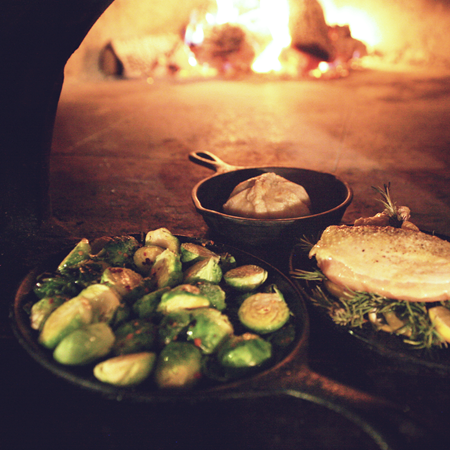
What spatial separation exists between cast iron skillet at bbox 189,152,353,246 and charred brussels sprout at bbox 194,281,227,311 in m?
0.53

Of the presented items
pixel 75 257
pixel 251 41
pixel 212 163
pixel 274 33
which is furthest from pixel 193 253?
pixel 274 33

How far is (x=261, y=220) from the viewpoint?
192cm

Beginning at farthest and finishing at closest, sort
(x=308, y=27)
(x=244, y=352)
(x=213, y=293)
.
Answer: (x=308, y=27), (x=213, y=293), (x=244, y=352)

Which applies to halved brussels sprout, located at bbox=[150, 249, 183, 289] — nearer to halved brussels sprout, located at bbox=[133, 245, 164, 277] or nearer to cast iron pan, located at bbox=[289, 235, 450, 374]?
halved brussels sprout, located at bbox=[133, 245, 164, 277]

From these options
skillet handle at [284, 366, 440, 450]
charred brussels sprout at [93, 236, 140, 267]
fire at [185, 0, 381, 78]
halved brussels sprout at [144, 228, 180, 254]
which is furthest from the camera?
fire at [185, 0, 381, 78]

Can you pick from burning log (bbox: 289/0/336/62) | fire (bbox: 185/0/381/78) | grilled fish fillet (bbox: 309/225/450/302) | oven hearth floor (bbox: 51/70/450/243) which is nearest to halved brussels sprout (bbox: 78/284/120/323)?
grilled fish fillet (bbox: 309/225/450/302)

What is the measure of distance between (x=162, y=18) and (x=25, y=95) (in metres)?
9.44

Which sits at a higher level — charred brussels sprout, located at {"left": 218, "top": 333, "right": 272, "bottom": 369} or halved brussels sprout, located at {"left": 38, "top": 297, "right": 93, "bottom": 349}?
halved brussels sprout, located at {"left": 38, "top": 297, "right": 93, "bottom": 349}

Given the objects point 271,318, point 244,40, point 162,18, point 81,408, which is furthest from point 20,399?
point 162,18

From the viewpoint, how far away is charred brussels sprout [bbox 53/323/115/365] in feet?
3.83

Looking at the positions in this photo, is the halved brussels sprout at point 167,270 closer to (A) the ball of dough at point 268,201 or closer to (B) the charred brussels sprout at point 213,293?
(B) the charred brussels sprout at point 213,293

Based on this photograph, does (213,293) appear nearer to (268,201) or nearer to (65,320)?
(65,320)

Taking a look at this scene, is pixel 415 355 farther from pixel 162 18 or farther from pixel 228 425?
pixel 162 18

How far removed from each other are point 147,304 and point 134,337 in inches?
5.9
